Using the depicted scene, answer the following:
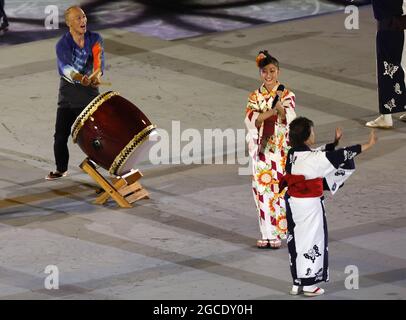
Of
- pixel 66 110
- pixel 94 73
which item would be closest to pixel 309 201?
pixel 94 73

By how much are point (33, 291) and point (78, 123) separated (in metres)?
2.29

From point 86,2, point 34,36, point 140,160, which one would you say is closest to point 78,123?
point 140,160

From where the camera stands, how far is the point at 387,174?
13.3 metres

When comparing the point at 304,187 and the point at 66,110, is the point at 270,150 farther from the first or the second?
the point at 66,110

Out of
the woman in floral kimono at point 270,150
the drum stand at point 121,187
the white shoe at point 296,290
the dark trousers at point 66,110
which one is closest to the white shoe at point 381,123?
the drum stand at point 121,187

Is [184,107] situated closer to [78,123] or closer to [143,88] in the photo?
[143,88]

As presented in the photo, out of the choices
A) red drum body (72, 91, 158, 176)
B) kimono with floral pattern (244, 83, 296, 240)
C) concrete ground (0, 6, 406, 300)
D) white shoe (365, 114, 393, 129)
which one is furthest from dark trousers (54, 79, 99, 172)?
white shoe (365, 114, 393, 129)

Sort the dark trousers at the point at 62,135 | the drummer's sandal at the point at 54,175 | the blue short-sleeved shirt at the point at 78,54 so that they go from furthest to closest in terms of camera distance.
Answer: the drummer's sandal at the point at 54,175, the dark trousers at the point at 62,135, the blue short-sleeved shirt at the point at 78,54

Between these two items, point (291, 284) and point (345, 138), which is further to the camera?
point (345, 138)

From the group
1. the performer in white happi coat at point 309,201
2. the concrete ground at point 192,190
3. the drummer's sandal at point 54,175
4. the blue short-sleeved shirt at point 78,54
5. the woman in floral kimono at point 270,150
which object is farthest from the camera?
the drummer's sandal at point 54,175

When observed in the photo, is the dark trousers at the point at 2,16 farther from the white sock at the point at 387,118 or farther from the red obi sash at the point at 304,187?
the red obi sash at the point at 304,187

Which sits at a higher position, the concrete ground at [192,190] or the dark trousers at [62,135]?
the dark trousers at [62,135]

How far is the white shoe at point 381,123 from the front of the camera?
14797mm
